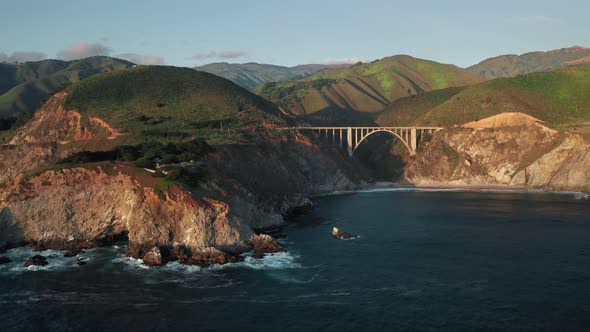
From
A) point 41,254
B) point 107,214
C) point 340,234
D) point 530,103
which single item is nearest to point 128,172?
point 107,214

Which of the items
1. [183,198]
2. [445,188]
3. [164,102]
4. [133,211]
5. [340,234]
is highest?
[164,102]

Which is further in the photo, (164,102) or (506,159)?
(164,102)

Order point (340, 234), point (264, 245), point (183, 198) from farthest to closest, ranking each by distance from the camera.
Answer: point (340, 234), point (183, 198), point (264, 245)

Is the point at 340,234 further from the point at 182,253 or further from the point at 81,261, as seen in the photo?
the point at 81,261

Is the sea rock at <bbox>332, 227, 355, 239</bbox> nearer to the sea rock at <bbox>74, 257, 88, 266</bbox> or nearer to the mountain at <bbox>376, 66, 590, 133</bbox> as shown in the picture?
the sea rock at <bbox>74, 257, 88, 266</bbox>

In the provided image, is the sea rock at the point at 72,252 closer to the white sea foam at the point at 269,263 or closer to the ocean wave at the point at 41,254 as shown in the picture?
the ocean wave at the point at 41,254

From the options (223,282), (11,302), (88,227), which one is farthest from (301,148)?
(11,302)

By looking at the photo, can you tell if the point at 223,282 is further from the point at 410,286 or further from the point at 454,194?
the point at 454,194
